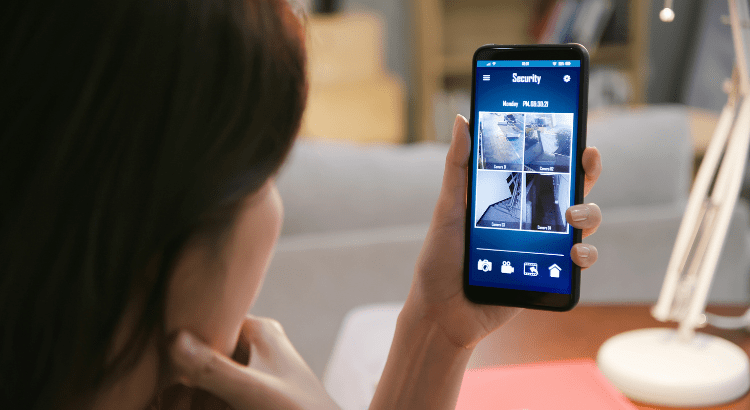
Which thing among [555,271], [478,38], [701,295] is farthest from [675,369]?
[478,38]

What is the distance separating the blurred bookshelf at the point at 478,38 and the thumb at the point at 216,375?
89.3 inches

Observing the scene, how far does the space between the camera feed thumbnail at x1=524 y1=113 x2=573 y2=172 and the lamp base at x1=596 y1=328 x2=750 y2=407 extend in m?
0.31

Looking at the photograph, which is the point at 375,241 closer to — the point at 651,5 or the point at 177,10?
the point at 177,10

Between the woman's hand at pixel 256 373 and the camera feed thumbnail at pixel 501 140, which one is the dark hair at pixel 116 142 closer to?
the woman's hand at pixel 256 373

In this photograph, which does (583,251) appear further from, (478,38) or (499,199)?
(478,38)

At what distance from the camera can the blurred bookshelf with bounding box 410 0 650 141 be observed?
100 inches

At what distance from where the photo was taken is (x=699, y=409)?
0.60m

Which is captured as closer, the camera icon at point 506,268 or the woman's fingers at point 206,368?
the woman's fingers at point 206,368

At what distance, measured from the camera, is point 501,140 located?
0.47 m

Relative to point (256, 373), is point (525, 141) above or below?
above

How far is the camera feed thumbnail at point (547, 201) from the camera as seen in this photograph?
18.1 inches

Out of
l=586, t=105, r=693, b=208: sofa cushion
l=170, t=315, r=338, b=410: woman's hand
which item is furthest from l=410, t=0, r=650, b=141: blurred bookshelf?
l=170, t=315, r=338, b=410: woman's hand

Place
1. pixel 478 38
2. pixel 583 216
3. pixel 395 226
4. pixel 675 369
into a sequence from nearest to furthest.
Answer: pixel 583 216 → pixel 675 369 → pixel 395 226 → pixel 478 38

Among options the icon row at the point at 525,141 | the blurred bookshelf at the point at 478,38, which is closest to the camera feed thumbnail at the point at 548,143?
the icon row at the point at 525,141
